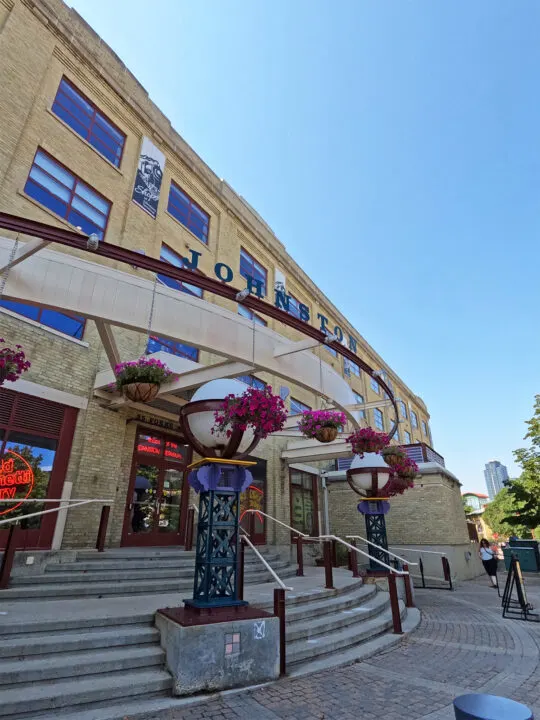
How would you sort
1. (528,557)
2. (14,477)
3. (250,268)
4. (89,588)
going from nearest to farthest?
(89,588) < (14,477) < (250,268) < (528,557)

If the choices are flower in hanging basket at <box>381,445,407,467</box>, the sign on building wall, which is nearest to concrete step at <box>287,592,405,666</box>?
flower in hanging basket at <box>381,445,407,467</box>

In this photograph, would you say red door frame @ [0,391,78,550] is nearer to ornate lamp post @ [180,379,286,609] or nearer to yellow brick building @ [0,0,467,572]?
yellow brick building @ [0,0,467,572]

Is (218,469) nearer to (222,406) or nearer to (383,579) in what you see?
(222,406)

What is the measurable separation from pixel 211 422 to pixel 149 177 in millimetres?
11528

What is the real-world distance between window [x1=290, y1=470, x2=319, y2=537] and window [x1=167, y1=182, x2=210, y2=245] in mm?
10544

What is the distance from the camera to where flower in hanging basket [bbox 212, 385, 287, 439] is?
4.80 meters

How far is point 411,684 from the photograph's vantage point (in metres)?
4.57

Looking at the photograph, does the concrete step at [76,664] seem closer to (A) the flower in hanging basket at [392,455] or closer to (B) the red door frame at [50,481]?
(B) the red door frame at [50,481]

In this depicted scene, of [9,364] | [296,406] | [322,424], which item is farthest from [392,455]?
[9,364]

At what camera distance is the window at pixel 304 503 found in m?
16.9

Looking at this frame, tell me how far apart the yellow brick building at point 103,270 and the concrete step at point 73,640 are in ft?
14.2

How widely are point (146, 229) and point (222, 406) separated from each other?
31.8 feet

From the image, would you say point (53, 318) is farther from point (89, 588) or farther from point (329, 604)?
point (329, 604)

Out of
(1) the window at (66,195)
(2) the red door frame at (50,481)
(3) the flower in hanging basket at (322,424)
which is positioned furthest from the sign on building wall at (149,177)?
(3) the flower in hanging basket at (322,424)
